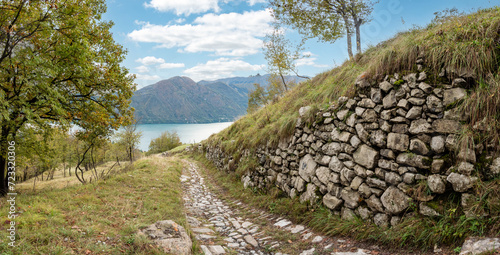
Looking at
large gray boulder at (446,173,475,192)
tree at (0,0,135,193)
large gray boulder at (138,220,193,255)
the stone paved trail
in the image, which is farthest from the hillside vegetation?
tree at (0,0,135,193)

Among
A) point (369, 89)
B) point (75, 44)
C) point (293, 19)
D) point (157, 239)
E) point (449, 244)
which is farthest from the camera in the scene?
point (293, 19)

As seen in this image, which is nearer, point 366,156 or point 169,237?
point 169,237

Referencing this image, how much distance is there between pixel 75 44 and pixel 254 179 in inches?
319

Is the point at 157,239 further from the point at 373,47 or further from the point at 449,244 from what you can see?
the point at 373,47

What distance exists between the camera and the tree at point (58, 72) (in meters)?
6.59

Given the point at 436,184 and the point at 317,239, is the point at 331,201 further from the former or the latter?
the point at 436,184

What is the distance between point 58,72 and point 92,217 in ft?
16.7

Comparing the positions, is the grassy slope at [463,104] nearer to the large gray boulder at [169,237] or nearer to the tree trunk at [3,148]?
the large gray boulder at [169,237]

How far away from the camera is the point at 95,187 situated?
328 inches

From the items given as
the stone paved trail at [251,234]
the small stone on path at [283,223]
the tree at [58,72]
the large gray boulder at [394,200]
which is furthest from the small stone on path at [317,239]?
the tree at [58,72]

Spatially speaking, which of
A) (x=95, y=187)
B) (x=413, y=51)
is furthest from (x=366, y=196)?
(x=95, y=187)

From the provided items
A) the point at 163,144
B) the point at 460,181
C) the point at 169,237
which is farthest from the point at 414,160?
the point at 163,144

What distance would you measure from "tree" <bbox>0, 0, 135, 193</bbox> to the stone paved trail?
5588 millimetres

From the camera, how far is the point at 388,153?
15.2ft
